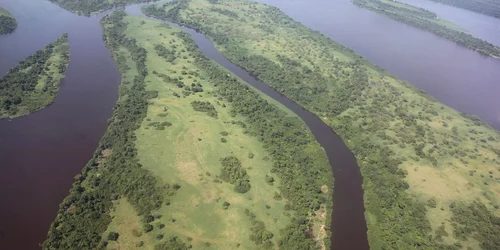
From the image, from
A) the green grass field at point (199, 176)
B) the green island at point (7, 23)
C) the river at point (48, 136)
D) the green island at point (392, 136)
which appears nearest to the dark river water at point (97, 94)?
the river at point (48, 136)

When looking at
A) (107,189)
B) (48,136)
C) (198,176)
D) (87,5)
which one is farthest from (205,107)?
(87,5)

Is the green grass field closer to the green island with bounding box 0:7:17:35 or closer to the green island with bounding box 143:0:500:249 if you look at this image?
the green island with bounding box 143:0:500:249

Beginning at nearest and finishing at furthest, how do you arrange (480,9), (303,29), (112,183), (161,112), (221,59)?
(112,183) < (161,112) < (221,59) < (303,29) < (480,9)

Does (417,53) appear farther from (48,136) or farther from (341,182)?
(48,136)

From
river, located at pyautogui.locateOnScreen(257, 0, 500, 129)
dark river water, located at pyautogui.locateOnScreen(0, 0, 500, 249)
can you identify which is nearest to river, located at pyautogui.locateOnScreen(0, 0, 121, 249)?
dark river water, located at pyautogui.locateOnScreen(0, 0, 500, 249)

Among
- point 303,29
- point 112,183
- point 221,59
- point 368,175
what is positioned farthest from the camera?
point 303,29

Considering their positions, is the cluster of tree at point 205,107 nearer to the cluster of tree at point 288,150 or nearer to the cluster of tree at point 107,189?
Result: the cluster of tree at point 288,150

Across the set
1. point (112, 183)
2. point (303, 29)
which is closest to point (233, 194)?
point (112, 183)

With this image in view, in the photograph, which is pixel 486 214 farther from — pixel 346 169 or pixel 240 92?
Answer: pixel 240 92
